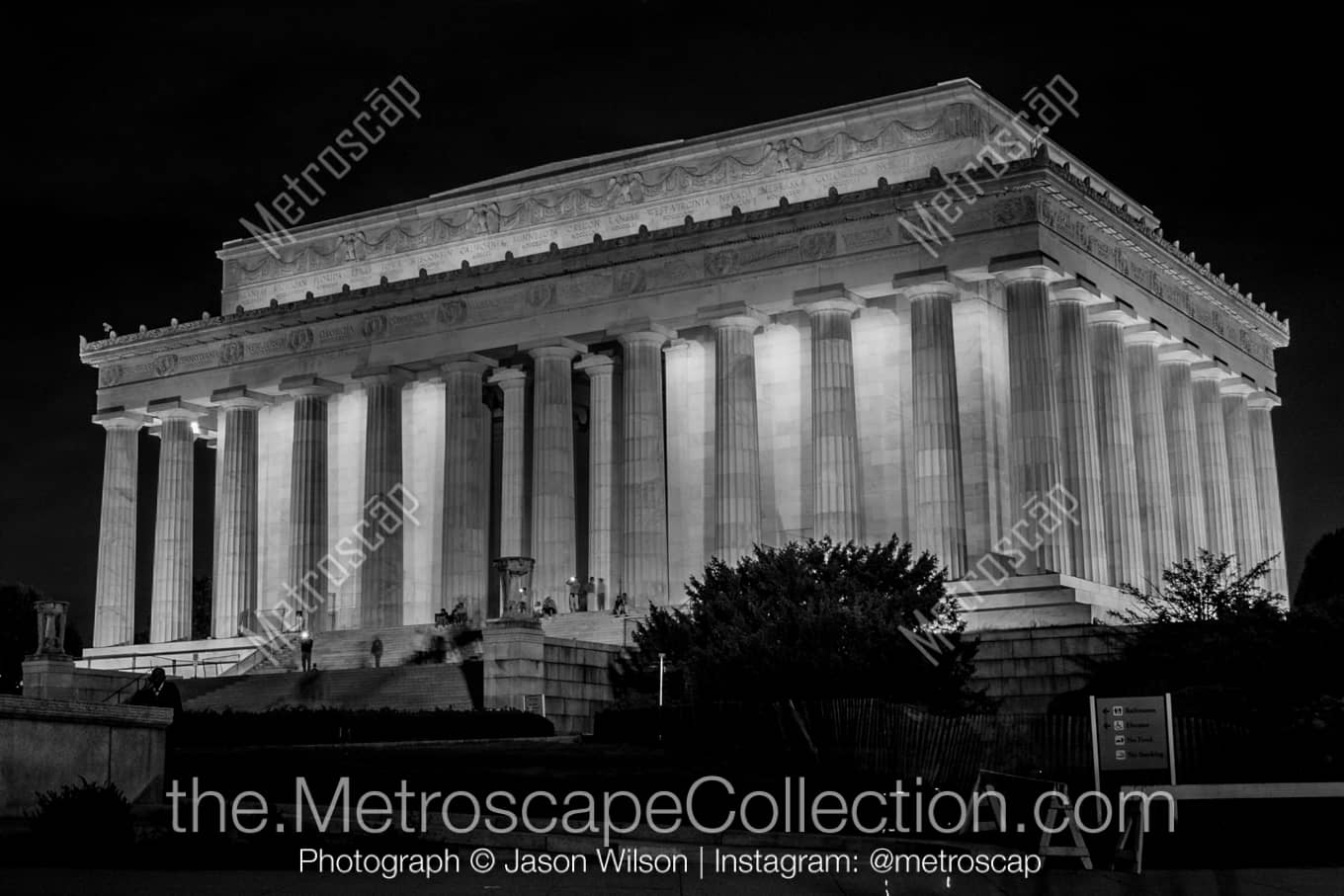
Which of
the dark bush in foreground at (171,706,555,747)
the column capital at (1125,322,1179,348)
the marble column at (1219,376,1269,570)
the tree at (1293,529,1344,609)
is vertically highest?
the column capital at (1125,322,1179,348)

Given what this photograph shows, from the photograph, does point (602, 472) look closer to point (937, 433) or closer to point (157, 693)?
point (937, 433)

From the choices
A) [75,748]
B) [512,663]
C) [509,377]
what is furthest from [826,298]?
[75,748]

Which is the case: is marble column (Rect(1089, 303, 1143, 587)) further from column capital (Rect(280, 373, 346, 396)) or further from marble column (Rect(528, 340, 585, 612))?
column capital (Rect(280, 373, 346, 396))

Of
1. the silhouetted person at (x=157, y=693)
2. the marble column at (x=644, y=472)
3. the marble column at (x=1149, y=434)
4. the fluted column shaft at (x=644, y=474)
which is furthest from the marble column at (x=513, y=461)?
the silhouetted person at (x=157, y=693)

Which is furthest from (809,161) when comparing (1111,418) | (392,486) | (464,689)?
(464,689)

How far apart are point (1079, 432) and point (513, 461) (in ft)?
88.8

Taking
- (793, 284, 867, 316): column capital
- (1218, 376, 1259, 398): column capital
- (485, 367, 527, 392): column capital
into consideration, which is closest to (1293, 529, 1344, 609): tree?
(1218, 376, 1259, 398): column capital

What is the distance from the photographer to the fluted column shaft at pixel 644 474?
2810 inches

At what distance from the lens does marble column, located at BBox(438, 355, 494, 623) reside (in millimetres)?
77312

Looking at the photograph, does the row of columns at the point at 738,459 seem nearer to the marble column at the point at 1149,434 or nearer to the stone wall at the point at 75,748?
the marble column at the point at 1149,434

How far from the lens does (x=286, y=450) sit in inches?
3492

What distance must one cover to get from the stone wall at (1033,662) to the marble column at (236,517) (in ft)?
134

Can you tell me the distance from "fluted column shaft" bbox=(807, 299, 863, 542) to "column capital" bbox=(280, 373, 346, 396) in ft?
86.3

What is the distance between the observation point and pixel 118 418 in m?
88.6
